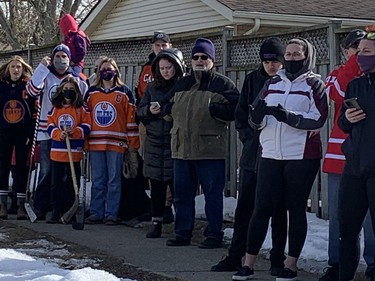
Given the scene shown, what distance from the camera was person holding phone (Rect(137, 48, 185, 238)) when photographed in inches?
336

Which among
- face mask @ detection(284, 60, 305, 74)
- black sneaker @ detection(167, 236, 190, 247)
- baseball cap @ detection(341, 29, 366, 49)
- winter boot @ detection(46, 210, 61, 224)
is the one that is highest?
baseball cap @ detection(341, 29, 366, 49)

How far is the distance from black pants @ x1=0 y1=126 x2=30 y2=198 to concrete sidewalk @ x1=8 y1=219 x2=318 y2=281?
57cm

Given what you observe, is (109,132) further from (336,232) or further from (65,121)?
(336,232)

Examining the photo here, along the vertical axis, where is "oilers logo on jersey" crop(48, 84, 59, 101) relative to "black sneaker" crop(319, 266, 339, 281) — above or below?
above

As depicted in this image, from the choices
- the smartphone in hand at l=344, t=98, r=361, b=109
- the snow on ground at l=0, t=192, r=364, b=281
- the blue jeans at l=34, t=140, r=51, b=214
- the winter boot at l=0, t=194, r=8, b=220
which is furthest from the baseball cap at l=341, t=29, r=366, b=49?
the winter boot at l=0, t=194, r=8, b=220

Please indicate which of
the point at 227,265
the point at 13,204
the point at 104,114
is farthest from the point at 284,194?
the point at 13,204

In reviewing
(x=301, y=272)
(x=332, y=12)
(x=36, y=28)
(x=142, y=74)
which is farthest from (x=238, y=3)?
(x=36, y=28)

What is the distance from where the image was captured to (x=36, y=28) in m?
29.6

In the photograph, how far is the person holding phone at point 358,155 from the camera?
5695 mm

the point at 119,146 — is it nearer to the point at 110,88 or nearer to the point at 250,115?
the point at 110,88

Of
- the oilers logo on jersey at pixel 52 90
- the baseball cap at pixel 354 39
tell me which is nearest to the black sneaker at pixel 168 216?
the oilers logo on jersey at pixel 52 90

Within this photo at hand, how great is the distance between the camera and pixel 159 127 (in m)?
8.67

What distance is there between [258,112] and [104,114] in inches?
135

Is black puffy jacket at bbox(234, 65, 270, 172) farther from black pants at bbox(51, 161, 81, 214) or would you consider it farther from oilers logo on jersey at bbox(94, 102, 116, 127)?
black pants at bbox(51, 161, 81, 214)
